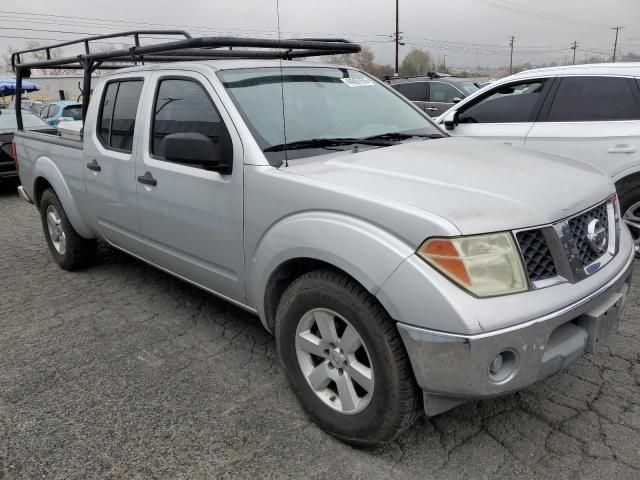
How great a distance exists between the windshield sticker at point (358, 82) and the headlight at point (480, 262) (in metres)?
1.88

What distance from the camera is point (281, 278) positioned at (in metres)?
2.74

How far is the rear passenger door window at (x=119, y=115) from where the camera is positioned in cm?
379

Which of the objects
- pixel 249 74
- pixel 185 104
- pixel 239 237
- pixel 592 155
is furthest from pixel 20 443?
pixel 592 155

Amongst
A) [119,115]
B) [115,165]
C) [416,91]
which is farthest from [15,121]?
[416,91]

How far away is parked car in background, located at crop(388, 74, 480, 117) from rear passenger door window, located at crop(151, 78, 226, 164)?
853cm

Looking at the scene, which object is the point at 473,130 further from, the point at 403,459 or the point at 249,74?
the point at 403,459

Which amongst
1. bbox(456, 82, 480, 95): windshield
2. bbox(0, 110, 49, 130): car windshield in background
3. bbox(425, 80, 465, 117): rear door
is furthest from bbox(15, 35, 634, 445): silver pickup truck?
bbox(456, 82, 480, 95): windshield

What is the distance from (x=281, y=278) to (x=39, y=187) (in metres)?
3.64

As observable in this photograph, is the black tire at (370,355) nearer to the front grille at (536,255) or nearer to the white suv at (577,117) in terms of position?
the front grille at (536,255)

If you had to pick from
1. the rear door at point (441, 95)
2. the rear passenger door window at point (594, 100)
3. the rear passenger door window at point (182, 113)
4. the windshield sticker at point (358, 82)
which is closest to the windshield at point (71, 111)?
the rear door at point (441, 95)

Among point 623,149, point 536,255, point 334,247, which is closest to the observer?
point 536,255

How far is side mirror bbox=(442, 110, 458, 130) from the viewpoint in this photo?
5.81 m

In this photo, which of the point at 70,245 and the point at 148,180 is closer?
the point at 148,180

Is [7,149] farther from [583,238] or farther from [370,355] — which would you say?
[583,238]
